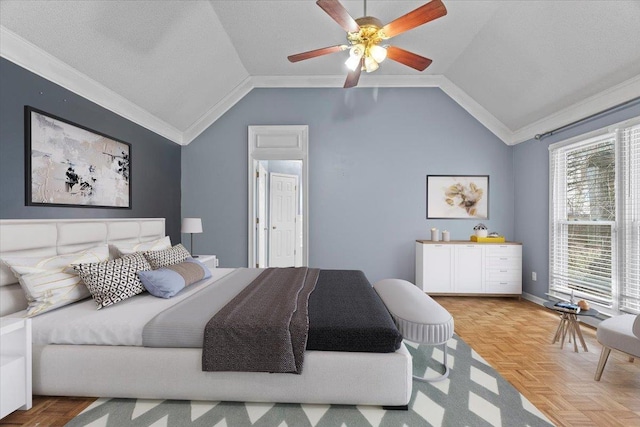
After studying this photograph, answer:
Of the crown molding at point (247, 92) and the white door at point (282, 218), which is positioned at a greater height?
the crown molding at point (247, 92)

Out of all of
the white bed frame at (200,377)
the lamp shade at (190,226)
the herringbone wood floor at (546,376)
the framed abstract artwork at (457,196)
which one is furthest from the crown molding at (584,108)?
the lamp shade at (190,226)

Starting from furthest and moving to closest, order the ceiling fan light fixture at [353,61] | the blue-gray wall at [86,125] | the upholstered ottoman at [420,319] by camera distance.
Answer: the ceiling fan light fixture at [353,61], the blue-gray wall at [86,125], the upholstered ottoman at [420,319]

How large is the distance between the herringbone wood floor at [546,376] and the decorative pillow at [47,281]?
56cm

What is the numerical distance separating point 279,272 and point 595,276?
3349 millimetres

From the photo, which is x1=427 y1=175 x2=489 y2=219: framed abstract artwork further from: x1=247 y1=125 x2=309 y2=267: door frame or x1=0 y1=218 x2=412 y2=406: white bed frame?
x1=0 y1=218 x2=412 y2=406: white bed frame

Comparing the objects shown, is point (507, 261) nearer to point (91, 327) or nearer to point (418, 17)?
point (418, 17)

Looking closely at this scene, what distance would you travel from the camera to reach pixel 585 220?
3293mm

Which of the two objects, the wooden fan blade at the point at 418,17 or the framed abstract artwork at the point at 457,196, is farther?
the framed abstract artwork at the point at 457,196

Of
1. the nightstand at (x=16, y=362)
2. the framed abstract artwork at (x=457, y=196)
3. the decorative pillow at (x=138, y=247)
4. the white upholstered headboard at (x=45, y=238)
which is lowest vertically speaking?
the nightstand at (x=16, y=362)

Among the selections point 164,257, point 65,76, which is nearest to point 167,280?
point 164,257

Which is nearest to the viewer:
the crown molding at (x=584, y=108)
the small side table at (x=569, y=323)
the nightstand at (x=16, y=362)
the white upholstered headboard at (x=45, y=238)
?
the nightstand at (x=16, y=362)

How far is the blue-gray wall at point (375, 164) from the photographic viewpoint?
14.4 feet

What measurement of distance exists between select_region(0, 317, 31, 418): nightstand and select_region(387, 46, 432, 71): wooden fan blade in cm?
295

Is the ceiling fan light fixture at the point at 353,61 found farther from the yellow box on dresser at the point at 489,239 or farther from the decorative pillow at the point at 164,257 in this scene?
the yellow box on dresser at the point at 489,239
